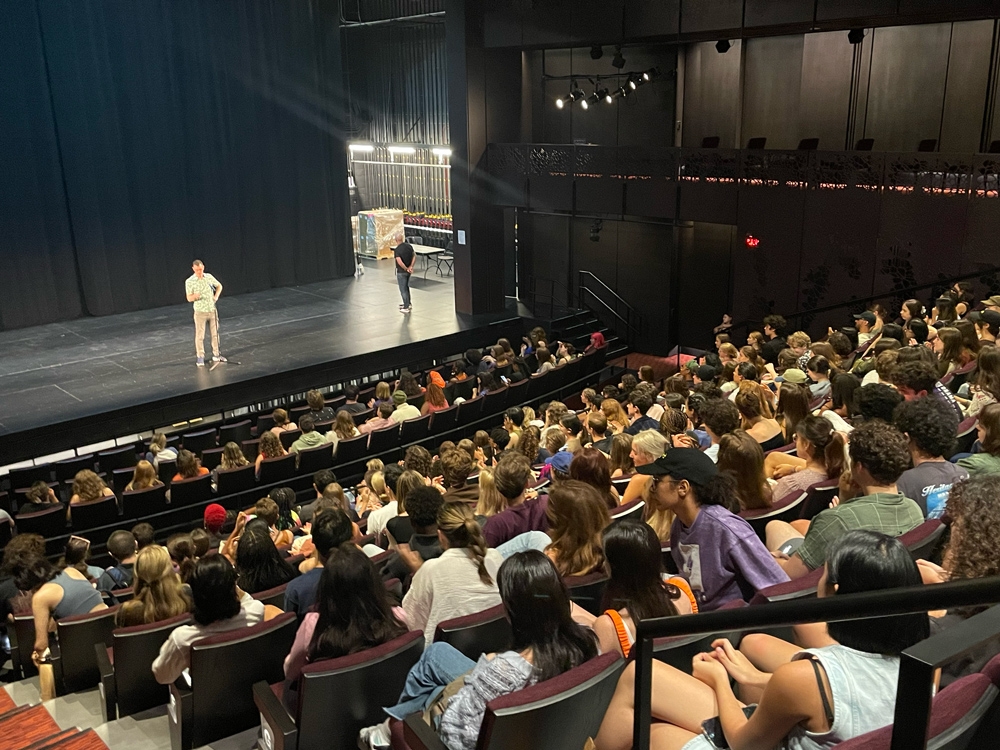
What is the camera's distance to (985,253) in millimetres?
11250

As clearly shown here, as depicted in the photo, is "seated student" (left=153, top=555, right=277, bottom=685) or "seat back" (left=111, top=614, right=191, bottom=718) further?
"seat back" (left=111, top=614, right=191, bottom=718)

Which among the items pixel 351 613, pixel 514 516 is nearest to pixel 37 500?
pixel 514 516

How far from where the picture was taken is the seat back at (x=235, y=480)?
8.71 meters

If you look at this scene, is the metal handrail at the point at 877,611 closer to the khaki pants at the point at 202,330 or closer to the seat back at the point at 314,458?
the seat back at the point at 314,458

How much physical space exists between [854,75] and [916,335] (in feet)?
24.3

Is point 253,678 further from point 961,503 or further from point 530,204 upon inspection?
point 530,204

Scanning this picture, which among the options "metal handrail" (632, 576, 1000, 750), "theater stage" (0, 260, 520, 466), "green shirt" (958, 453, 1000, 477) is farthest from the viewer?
"theater stage" (0, 260, 520, 466)

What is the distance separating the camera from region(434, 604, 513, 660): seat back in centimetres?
315

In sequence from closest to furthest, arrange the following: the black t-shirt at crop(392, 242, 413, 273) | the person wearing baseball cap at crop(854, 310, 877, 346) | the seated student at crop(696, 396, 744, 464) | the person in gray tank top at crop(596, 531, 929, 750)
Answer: the person in gray tank top at crop(596, 531, 929, 750)
the seated student at crop(696, 396, 744, 464)
the person wearing baseball cap at crop(854, 310, 877, 346)
the black t-shirt at crop(392, 242, 413, 273)

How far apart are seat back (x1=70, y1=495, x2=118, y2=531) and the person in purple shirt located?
21.0 ft

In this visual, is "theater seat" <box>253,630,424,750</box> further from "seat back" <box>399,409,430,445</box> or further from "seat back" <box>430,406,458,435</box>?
"seat back" <box>430,406,458,435</box>

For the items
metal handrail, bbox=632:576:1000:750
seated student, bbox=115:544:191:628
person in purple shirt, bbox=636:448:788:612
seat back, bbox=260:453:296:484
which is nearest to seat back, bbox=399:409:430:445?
seat back, bbox=260:453:296:484

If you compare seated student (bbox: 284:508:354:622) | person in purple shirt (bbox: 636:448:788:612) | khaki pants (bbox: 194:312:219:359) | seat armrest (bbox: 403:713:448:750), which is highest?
person in purple shirt (bbox: 636:448:788:612)

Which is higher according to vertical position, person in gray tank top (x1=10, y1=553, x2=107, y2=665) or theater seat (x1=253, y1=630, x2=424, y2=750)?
theater seat (x1=253, y1=630, x2=424, y2=750)
